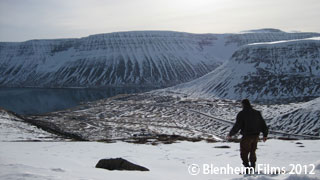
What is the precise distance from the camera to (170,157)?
18141mm

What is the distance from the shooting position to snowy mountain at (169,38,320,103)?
123938 mm

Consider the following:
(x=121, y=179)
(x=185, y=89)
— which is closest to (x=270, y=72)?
(x=185, y=89)

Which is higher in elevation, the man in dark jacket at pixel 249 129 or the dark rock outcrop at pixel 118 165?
the man in dark jacket at pixel 249 129

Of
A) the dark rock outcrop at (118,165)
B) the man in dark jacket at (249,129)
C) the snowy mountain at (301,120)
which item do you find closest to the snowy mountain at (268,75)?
the snowy mountain at (301,120)

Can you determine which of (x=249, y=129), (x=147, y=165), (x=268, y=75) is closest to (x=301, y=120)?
(x=147, y=165)

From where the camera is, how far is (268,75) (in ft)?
447

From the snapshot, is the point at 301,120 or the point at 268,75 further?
the point at 268,75

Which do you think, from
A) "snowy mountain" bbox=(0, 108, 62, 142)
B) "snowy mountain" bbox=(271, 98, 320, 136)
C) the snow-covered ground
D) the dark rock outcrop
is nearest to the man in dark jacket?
the snow-covered ground

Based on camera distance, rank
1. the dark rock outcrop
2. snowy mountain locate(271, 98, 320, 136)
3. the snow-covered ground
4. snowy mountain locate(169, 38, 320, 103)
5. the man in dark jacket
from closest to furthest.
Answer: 1. the snow-covered ground
2. the man in dark jacket
3. the dark rock outcrop
4. snowy mountain locate(271, 98, 320, 136)
5. snowy mountain locate(169, 38, 320, 103)

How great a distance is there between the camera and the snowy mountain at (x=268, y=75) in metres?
124

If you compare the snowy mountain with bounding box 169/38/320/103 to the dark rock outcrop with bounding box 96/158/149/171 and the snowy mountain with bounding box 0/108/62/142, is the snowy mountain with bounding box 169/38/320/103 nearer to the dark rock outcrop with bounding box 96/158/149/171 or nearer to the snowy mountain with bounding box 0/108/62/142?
the snowy mountain with bounding box 0/108/62/142

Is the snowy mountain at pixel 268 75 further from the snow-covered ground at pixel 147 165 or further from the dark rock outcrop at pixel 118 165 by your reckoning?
the dark rock outcrop at pixel 118 165

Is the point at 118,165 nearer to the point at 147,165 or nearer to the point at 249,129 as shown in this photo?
the point at 147,165


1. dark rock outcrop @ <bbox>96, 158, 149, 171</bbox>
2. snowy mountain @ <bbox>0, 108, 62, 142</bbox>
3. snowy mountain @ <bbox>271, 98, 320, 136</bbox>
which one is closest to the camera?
dark rock outcrop @ <bbox>96, 158, 149, 171</bbox>
